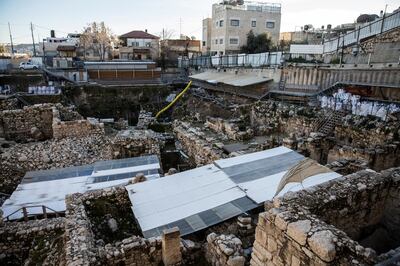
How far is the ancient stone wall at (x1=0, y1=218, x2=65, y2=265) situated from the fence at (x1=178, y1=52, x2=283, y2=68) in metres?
18.1

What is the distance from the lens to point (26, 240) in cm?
719

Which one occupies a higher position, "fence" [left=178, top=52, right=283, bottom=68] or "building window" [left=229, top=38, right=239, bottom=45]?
"building window" [left=229, top=38, right=239, bottom=45]

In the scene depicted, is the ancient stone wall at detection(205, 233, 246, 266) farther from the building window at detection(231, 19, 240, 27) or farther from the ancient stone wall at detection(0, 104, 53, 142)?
the building window at detection(231, 19, 240, 27)

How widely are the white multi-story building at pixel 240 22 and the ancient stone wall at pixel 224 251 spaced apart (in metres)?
33.2

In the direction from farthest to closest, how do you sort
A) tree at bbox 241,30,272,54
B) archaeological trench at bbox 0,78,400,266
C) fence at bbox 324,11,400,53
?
tree at bbox 241,30,272,54
fence at bbox 324,11,400,53
archaeological trench at bbox 0,78,400,266

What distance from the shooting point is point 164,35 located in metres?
52.3

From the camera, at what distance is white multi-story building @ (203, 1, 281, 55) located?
114 ft

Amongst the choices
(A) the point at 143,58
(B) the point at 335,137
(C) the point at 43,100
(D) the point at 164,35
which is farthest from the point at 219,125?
(D) the point at 164,35

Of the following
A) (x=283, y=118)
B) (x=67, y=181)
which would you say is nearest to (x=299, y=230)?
(x=67, y=181)

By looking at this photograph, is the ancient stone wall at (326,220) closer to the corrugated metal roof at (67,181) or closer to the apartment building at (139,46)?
the corrugated metal roof at (67,181)

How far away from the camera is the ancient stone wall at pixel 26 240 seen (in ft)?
22.9

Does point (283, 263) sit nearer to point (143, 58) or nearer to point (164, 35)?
point (143, 58)

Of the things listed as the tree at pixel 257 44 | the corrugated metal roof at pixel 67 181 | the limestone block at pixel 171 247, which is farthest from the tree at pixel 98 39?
the limestone block at pixel 171 247

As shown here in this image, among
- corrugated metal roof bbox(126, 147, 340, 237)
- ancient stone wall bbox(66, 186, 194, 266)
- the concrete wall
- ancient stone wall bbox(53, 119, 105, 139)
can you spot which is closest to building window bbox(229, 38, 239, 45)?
the concrete wall
